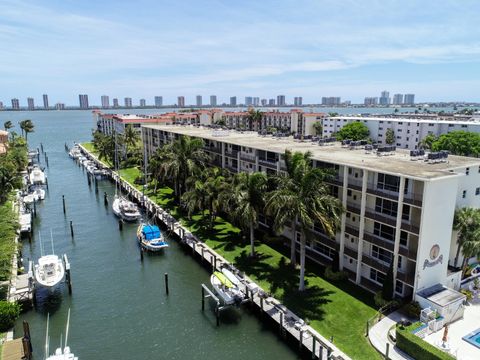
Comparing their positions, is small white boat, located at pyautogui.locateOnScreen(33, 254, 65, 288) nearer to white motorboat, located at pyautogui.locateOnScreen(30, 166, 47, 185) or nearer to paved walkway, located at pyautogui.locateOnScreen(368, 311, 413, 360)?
paved walkway, located at pyautogui.locateOnScreen(368, 311, 413, 360)

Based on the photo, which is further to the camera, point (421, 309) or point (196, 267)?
point (196, 267)

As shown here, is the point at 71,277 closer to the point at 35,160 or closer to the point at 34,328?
the point at 34,328

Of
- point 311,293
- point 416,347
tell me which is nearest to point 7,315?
point 311,293

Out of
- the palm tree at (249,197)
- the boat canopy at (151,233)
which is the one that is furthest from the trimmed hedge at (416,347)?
the boat canopy at (151,233)

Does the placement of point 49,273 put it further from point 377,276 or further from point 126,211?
point 377,276

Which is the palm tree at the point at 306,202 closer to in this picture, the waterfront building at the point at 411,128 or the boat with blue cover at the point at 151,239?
the boat with blue cover at the point at 151,239

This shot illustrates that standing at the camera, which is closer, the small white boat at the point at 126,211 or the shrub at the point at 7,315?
the shrub at the point at 7,315

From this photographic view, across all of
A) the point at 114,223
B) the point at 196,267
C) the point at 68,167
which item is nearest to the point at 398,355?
the point at 196,267
